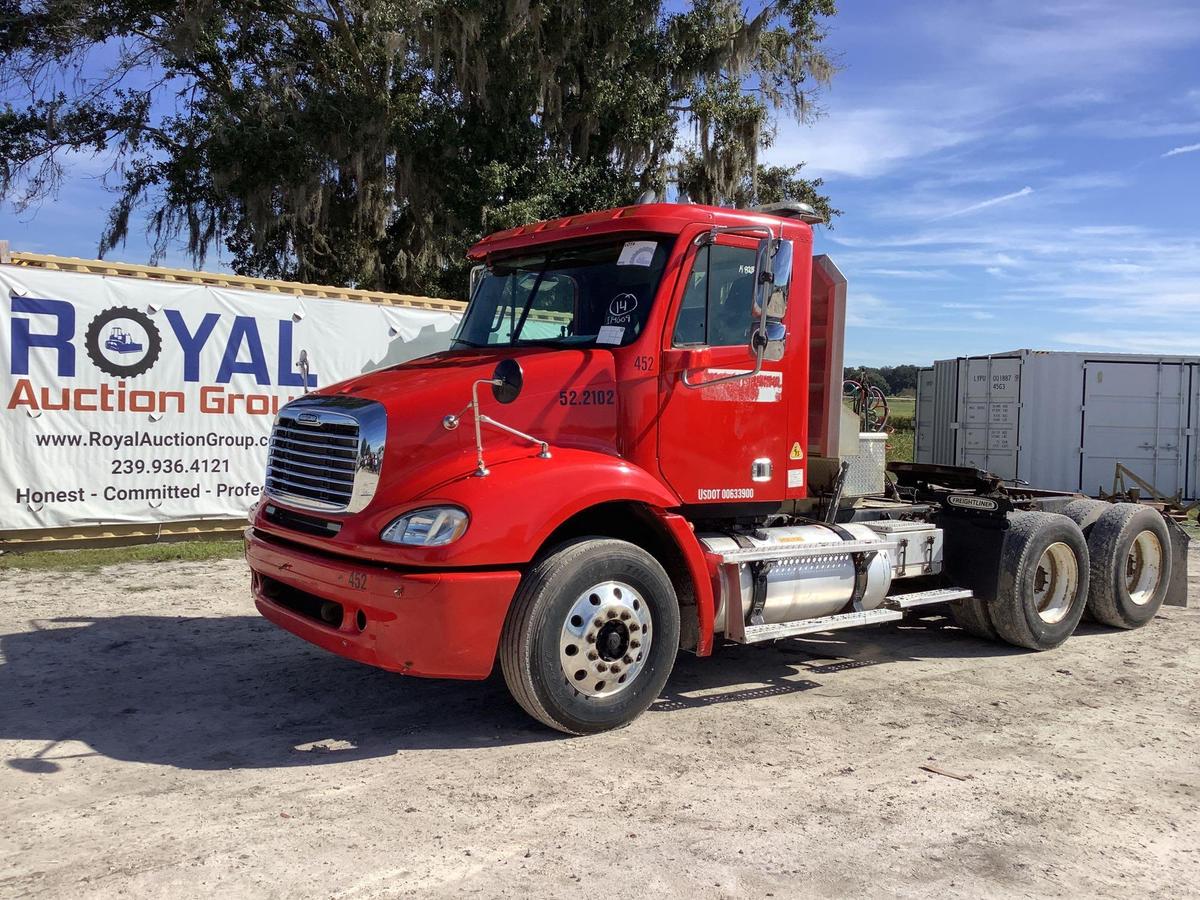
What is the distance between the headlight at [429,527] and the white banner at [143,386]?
7.34m

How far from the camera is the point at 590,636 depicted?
4824 millimetres

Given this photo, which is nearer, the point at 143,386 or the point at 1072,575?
the point at 1072,575

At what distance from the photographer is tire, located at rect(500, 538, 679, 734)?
15.1 ft

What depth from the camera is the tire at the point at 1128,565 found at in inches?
304

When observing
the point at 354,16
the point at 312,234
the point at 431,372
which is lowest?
the point at 431,372

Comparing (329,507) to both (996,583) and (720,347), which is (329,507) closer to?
(720,347)

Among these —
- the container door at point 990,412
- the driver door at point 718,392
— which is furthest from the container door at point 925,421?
the driver door at point 718,392

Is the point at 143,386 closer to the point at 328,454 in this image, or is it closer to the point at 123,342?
the point at 123,342

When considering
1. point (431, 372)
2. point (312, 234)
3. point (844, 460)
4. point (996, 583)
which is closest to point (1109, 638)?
point (996, 583)

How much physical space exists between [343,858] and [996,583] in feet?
17.0

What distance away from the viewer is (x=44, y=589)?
857 centimetres

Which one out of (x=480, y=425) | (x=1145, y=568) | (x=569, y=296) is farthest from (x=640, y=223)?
(x=1145, y=568)

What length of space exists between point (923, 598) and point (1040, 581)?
1479 mm

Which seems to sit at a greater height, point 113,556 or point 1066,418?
point 1066,418
